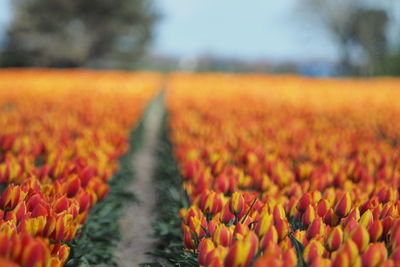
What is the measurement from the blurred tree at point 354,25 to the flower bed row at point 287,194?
1549 inches

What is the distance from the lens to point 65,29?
1545 inches

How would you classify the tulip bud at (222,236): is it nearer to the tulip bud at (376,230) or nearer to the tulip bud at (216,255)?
the tulip bud at (216,255)

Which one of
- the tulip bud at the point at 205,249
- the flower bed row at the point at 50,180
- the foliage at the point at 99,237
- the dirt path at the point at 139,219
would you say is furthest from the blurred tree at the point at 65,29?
the tulip bud at the point at 205,249

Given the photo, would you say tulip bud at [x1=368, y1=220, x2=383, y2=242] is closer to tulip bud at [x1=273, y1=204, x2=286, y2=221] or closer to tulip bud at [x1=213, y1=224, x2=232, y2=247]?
tulip bud at [x1=273, y1=204, x2=286, y2=221]

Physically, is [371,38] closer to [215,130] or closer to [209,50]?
[209,50]

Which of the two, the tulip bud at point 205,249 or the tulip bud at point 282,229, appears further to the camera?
the tulip bud at point 282,229

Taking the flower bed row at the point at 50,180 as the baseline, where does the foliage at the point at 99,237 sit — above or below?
below

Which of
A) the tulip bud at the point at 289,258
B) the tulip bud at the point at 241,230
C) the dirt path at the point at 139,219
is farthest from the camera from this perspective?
the dirt path at the point at 139,219

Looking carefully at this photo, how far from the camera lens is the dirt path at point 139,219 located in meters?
4.24

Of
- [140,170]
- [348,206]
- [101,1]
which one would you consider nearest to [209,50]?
[101,1]

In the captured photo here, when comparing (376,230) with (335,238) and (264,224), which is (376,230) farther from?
(264,224)

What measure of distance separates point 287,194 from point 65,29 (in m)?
38.4

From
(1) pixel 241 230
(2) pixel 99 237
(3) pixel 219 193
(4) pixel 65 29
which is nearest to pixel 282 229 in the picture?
(1) pixel 241 230

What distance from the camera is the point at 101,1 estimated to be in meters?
38.2
